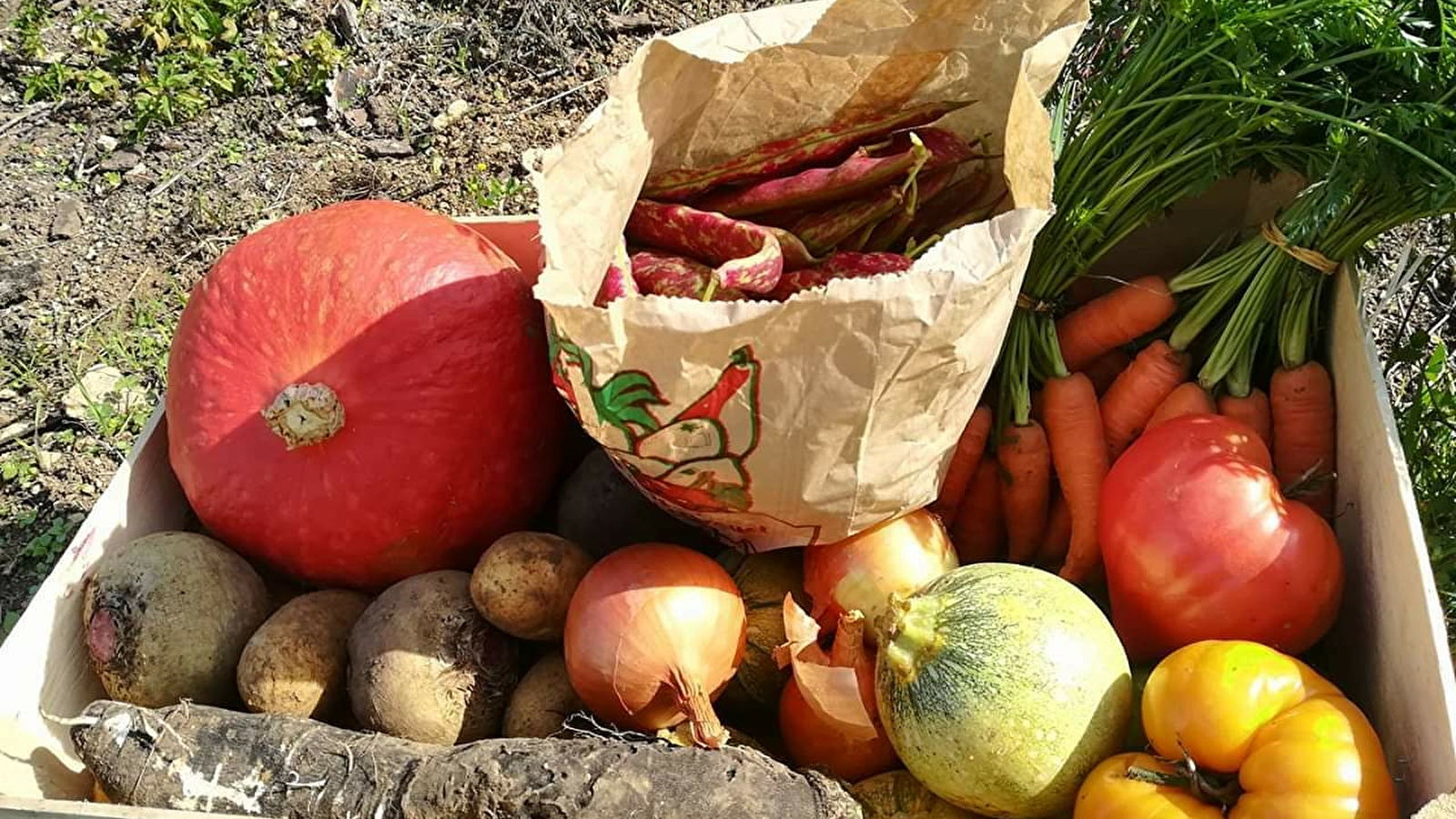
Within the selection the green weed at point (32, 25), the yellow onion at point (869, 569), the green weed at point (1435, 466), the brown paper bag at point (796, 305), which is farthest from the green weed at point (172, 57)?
the green weed at point (1435, 466)

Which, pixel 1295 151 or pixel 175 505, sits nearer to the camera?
pixel 1295 151

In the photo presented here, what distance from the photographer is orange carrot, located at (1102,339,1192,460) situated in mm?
2033

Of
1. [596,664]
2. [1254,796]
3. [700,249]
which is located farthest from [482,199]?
[1254,796]

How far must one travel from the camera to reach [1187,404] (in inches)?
77.7

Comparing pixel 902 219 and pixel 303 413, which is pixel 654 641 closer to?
pixel 303 413

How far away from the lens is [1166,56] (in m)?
1.84

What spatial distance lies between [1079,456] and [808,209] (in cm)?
64

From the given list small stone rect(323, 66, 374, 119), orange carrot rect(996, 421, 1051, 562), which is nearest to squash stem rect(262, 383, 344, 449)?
orange carrot rect(996, 421, 1051, 562)

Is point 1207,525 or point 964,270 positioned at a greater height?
point 964,270

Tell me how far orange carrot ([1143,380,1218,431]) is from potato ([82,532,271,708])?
152 centimetres

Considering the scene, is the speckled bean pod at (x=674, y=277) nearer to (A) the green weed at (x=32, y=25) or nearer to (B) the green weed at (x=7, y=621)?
(B) the green weed at (x=7, y=621)

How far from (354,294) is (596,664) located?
2.33 ft

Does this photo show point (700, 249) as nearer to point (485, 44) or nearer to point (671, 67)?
point (671, 67)

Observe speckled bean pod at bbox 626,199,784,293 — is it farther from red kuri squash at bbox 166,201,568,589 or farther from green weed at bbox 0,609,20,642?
green weed at bbox 0,609,20,642
